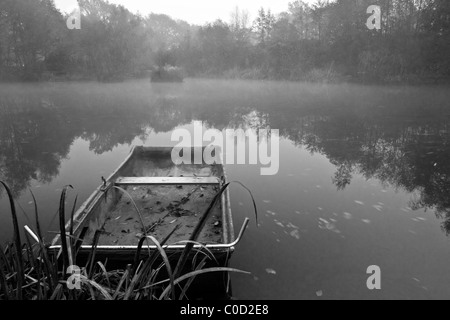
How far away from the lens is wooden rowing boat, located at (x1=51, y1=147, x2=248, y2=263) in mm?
3123

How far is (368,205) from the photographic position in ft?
19.3

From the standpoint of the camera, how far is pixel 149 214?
16.3 feet

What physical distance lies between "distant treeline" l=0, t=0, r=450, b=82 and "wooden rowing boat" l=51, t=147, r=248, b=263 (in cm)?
2979

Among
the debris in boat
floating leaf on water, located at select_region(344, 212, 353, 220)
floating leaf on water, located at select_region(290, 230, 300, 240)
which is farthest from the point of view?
floating leaf on water, located at select_region(344, 212, 353, 220)

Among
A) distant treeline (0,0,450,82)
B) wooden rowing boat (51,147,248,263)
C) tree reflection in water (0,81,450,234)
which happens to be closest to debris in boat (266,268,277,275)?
wooden rowing boat (51,147,248,263)

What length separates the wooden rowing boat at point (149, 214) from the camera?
10.2ft

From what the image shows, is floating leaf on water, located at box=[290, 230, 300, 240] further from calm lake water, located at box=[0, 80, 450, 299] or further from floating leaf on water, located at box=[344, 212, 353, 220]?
floating leaf on water, located at box=[344, 212, 353, 220]

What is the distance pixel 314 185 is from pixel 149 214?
352 centimetres

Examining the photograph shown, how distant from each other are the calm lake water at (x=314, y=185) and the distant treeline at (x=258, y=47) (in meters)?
16.2

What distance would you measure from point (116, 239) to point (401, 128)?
39.2ft

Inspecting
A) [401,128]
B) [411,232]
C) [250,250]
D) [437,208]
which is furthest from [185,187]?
[401,128]

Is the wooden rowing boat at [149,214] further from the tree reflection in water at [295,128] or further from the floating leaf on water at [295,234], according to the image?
the tree reflection in water at [295,128]

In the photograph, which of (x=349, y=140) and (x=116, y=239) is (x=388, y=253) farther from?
(x=349, y=140)

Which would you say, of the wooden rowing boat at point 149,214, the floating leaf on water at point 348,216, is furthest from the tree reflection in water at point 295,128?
the wooden rowing boat at point 149,214
